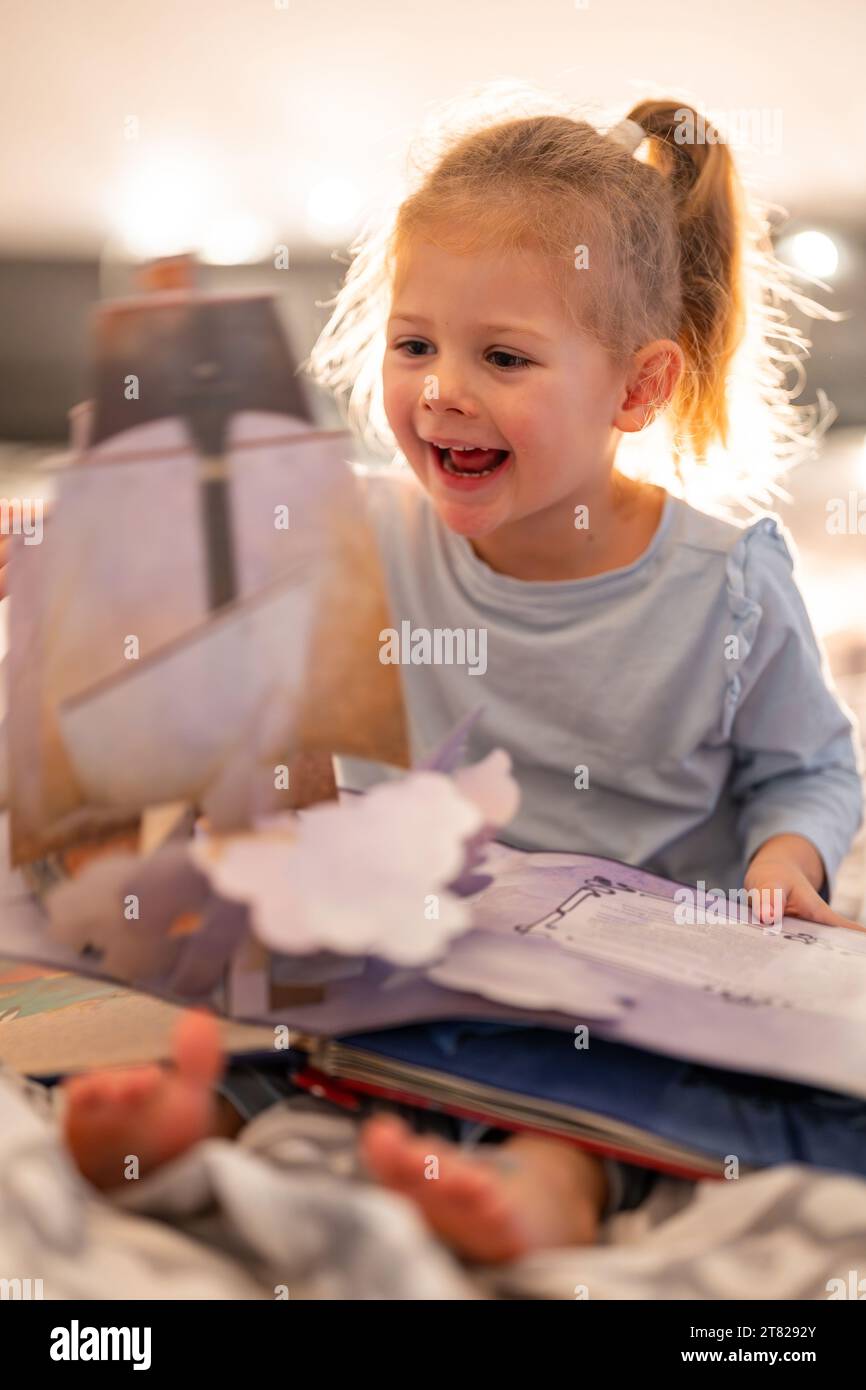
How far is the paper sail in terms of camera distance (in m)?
0.46

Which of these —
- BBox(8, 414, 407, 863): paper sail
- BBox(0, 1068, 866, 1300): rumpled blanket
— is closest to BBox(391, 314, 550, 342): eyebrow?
BBox(8, 414, 407, 863): paper sail

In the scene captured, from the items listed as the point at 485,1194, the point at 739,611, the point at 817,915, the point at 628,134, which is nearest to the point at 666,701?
the point at 739,611

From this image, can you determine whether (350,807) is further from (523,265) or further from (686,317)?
(686,317)

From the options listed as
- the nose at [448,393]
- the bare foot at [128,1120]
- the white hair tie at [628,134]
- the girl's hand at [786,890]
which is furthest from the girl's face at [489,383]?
the bare foot at [128,1120]

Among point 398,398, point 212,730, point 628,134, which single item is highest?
point 628,134

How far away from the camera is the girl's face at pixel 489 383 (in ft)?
2.19

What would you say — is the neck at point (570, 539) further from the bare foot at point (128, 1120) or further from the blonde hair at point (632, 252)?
the bare foot at point (128, 1120)

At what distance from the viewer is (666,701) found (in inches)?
31.6

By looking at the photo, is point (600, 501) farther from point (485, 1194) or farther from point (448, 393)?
point (485, 1194)

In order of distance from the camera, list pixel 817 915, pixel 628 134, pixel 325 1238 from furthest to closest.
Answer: pixel 628 134 < pixel 817 915 < pixel 325 1238

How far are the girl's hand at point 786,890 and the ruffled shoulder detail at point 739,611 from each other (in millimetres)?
101

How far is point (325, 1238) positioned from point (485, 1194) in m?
0.05

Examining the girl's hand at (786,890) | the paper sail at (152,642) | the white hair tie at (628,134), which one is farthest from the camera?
the white hair tie at (628,134)

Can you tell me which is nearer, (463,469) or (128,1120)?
(128,1120)
